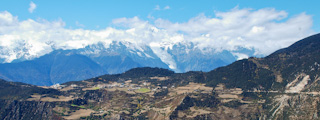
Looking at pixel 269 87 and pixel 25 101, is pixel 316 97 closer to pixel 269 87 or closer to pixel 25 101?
pixel 269 87

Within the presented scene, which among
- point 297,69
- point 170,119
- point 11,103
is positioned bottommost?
point 170,119

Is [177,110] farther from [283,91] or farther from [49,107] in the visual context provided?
[49,107]

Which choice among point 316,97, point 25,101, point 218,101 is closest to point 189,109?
point 218,101

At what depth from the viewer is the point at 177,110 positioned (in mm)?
167750

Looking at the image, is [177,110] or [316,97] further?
[177,110]

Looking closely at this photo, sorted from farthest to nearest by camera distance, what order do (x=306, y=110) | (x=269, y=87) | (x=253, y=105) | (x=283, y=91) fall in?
(x=269, y=87)
(x=283, y=91)
(x=253, y=105)
(x=306, y=110)

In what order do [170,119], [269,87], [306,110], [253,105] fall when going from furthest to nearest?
[269,87] → [253,105] → [170,119] → [306,110]

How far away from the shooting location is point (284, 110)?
152500 mm

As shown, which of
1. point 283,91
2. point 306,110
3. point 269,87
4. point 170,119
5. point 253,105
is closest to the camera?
point 306,110

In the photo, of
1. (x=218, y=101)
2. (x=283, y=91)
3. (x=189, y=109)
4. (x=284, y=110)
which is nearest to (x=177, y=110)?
(x=189, y=109)

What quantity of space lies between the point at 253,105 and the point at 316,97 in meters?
33.6

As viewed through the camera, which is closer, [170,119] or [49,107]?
[170,119]

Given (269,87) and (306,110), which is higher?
(269,87)

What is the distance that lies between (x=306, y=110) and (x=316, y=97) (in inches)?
362
